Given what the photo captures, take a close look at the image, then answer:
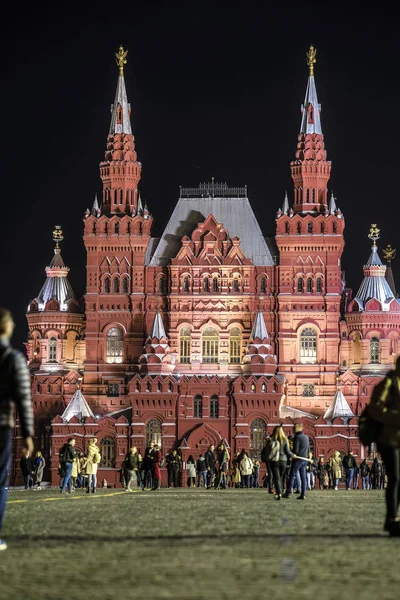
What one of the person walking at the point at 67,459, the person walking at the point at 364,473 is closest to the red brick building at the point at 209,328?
the person walking at the point at 364,473

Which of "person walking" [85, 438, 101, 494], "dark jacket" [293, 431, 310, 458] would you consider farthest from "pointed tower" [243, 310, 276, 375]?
"dark jacket" [293, 431, 310, 458]

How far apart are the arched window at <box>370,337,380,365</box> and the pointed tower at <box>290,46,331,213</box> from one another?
34.9 ft

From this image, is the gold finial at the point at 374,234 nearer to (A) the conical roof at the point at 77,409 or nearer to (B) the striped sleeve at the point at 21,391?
(A) the conical roof at the point at 77,409

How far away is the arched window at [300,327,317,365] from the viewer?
10238cm

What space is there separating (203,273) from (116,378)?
33.5 feet

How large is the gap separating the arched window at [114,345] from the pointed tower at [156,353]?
3875 mm

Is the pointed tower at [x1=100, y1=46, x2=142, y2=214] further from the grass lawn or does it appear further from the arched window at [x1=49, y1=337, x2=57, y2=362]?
the grass lawn

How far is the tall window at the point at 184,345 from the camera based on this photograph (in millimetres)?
103125

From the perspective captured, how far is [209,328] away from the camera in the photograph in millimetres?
103500

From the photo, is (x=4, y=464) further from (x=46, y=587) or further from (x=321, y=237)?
(x=321, y=237)

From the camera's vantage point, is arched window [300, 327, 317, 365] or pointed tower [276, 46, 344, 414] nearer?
pointed tower [276, 46, 344, 414]

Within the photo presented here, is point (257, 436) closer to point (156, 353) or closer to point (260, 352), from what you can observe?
point (260, 352)

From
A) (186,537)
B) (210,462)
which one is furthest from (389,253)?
(186,537)

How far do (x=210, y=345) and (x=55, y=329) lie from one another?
12.5 m
